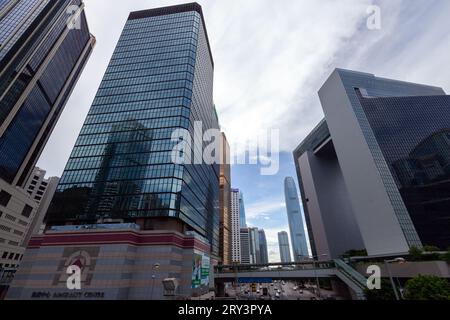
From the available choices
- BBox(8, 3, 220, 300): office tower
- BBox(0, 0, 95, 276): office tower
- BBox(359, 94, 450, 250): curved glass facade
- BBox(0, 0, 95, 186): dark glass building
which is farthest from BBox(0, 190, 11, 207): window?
BBox(359, 94, 450, 250): curved glass facade

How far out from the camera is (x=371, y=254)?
6669 cm

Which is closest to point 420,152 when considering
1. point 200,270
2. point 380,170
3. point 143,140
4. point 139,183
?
point 380,170

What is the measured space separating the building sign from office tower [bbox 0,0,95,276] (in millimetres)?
76443

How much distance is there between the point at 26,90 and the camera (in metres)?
95.9

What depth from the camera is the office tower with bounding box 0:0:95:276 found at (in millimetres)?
83250

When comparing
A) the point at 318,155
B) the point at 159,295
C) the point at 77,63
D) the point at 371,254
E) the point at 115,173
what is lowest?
the point at 159,295

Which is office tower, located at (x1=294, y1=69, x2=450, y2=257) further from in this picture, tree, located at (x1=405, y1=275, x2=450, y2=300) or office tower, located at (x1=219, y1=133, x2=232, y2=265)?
office tower, located at (x1=219, y1=133, x2=232, y2=265)

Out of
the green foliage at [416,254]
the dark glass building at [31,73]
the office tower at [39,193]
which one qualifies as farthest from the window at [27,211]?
the green foliage at [416,254]

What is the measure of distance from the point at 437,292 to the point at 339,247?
71.9m

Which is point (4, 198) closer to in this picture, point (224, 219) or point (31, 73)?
point (31, 73)

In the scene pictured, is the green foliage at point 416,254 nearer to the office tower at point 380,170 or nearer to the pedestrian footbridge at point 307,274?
the office tower at point 380,170

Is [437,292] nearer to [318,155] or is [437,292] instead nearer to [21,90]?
[318,155]
